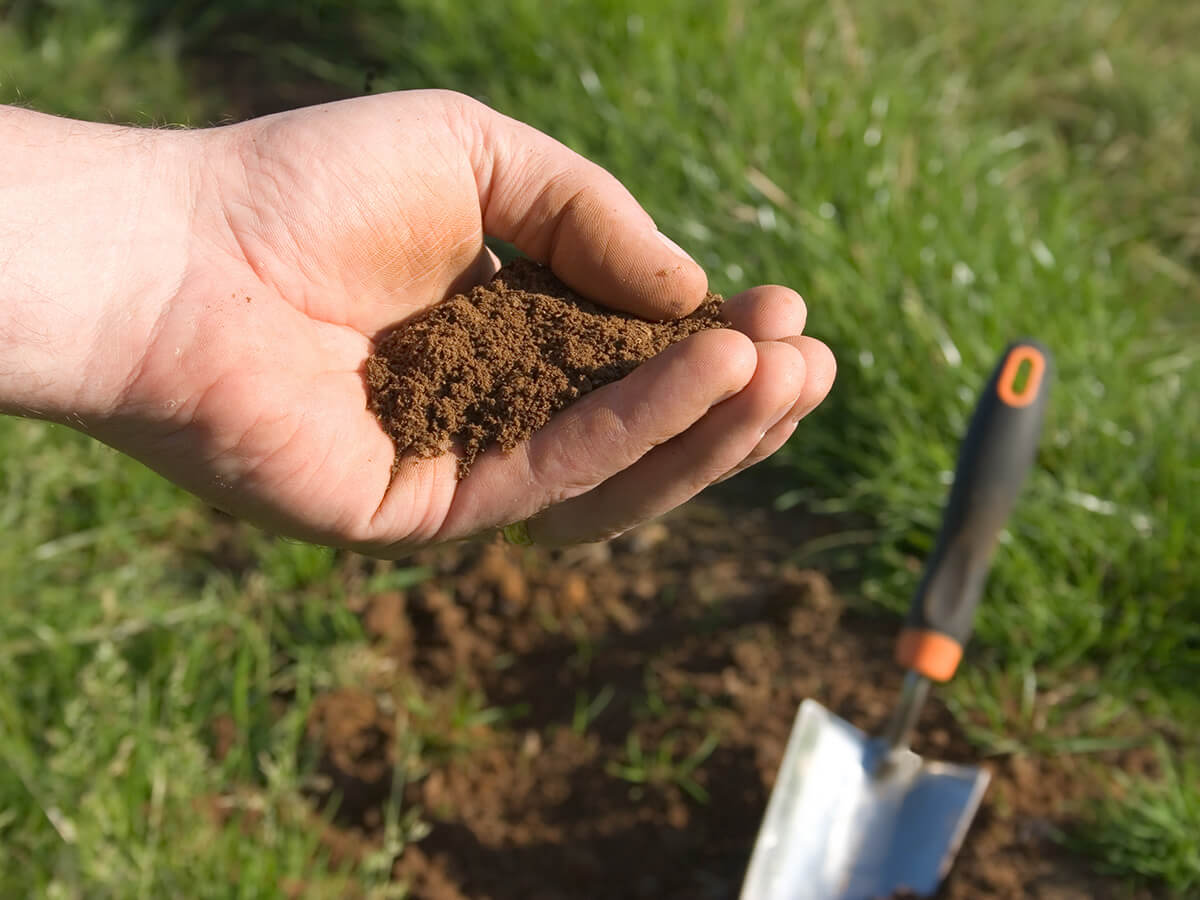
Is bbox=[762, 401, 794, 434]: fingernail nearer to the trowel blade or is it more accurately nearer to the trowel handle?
the trowel handle

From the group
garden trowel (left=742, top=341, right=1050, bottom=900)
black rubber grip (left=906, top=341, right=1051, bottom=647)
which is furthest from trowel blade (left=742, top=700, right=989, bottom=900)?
black rubber grip (left=906, top=341, right=1051, bottom=647)

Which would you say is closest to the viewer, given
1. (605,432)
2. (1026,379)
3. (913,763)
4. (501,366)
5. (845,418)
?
(605,432)

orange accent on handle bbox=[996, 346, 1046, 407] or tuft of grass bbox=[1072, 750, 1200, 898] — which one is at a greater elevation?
orange accent on handle bbox=[996, 346, 1046, 407]

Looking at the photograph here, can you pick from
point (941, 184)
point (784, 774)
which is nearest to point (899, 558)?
point (784, 774)

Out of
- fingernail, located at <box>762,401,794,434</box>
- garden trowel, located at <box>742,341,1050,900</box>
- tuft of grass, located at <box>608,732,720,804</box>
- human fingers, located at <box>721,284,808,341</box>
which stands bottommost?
tuft of grass, located at <box>608,732,720,804</box>

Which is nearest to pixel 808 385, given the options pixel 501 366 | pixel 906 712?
pixel 501 366

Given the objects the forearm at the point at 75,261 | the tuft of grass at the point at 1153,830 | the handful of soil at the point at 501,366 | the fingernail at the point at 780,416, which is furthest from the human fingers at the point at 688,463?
the tuft of grass at the point at 1153,830

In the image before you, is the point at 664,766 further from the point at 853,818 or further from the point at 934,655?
the point at 934,655
